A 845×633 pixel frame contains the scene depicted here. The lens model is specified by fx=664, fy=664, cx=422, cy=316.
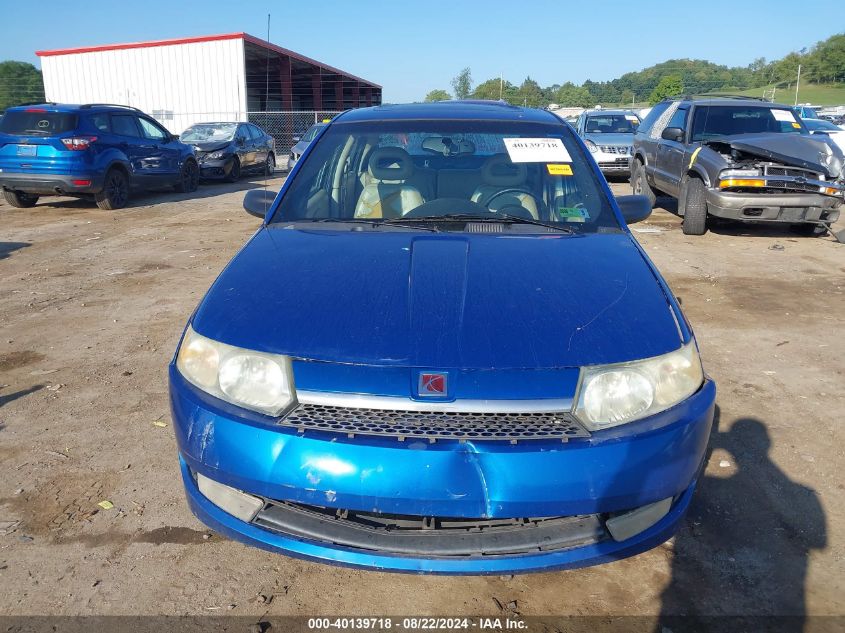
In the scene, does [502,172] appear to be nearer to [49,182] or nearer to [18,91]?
[49,182]

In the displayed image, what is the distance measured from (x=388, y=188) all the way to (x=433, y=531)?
75.8 inches

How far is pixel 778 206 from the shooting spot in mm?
8461

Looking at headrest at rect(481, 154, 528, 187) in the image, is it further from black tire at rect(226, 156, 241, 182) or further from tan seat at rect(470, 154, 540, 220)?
black tire at rect(226, 156, 241, 182)

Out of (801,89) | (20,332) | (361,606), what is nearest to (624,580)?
(361,606)

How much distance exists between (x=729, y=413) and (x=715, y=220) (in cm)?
756

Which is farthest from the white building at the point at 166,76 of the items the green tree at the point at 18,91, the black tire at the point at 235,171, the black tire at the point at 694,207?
the black tire at the point at 694,207

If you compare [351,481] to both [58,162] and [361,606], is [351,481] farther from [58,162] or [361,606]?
[58,162]

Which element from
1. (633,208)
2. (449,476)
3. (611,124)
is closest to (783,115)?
(611,124)

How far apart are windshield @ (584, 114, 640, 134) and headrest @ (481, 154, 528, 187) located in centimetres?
1365

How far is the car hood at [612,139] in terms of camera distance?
15141 mm

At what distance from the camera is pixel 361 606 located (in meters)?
2.25

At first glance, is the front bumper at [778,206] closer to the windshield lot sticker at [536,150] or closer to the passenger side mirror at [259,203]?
the windshield lot sticker at [536,150]

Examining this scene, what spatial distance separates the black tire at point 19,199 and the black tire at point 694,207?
10.7 meters

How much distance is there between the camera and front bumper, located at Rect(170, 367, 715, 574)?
Answer: 1.86 m
